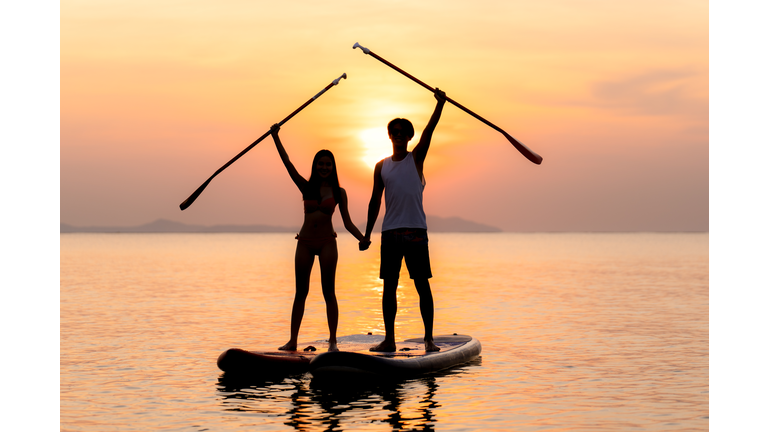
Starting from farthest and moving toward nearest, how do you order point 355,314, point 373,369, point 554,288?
1. point 554,288
2. point 355,314
3. point 373,369

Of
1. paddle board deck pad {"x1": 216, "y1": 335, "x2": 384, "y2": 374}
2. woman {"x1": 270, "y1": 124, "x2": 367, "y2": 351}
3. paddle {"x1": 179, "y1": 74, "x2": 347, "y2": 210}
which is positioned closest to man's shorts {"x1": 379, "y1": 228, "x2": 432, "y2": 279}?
woman {"x1": 270, "y1": 124, "x2": 367, "y2": 351}

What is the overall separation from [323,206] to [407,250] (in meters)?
1.19

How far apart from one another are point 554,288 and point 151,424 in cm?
2461

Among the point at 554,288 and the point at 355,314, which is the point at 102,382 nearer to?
the point at 355,314

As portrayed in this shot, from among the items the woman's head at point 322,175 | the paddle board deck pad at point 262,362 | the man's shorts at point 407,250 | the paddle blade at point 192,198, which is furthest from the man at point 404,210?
the paddle blade at point 192,198

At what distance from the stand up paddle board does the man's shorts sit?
3.49 feet

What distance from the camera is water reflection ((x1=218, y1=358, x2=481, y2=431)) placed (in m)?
8.41

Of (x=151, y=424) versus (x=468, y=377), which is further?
(x=468, y=377)

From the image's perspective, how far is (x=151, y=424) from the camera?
840cm

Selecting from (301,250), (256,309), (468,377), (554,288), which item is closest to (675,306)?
(554,288)

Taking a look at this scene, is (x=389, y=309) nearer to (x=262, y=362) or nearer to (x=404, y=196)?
(x=404, y=196)

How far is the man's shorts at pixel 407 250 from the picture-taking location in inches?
411

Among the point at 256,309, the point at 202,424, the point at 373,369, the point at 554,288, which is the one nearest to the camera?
the point at 202,424

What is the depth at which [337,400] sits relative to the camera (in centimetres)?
941
